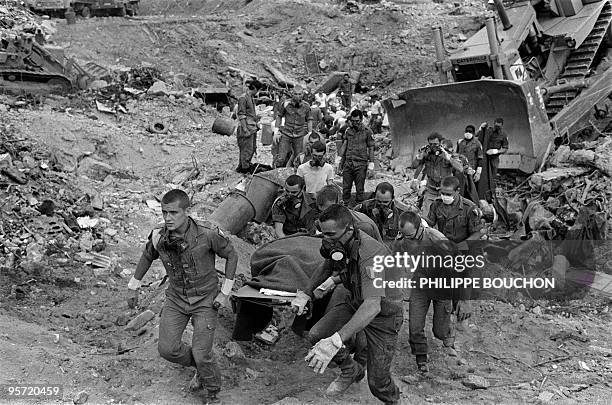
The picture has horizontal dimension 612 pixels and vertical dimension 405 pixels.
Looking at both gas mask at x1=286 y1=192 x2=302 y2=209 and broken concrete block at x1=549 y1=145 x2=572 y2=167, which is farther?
broken concrete block at x1=549 y1=145 x2=572 y2=167

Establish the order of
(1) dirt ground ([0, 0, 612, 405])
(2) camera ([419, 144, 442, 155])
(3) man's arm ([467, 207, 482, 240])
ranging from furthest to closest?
(2) camera ([419, 144, 442, 155])
(3) man's arm ([467, 207, 482, 240])
(1) dirt ground ([0, 0, 612, 405])

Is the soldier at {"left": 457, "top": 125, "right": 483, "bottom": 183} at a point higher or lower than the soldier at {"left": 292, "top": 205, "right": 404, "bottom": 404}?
higher

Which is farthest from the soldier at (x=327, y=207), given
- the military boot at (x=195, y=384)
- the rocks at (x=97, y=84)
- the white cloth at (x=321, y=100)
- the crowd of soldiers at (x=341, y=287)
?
the rocks at (x=97, y=84)

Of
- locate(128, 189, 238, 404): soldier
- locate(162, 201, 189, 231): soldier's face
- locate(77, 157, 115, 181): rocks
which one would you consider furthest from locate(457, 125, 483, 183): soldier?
locate(77, 157, 115, 181): rocks

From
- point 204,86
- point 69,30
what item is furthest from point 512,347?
point 69,30

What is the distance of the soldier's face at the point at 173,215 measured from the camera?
15.3 ft

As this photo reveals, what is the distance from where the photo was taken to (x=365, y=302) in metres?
4.28

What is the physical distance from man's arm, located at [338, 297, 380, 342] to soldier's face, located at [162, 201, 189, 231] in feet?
4.26

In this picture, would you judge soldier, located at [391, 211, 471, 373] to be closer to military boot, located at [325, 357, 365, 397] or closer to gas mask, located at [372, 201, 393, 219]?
military boot, located at [325, 357, 365, 397]

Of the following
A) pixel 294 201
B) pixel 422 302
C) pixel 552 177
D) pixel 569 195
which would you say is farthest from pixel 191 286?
pixel 552 177

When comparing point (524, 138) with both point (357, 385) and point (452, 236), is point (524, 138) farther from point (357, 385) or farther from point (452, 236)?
point (357, 385)

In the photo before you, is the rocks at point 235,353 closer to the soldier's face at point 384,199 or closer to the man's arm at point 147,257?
the man's arm at point 147,257

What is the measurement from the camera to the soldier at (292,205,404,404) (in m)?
4.21

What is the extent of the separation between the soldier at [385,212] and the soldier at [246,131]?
4839 millimetres
